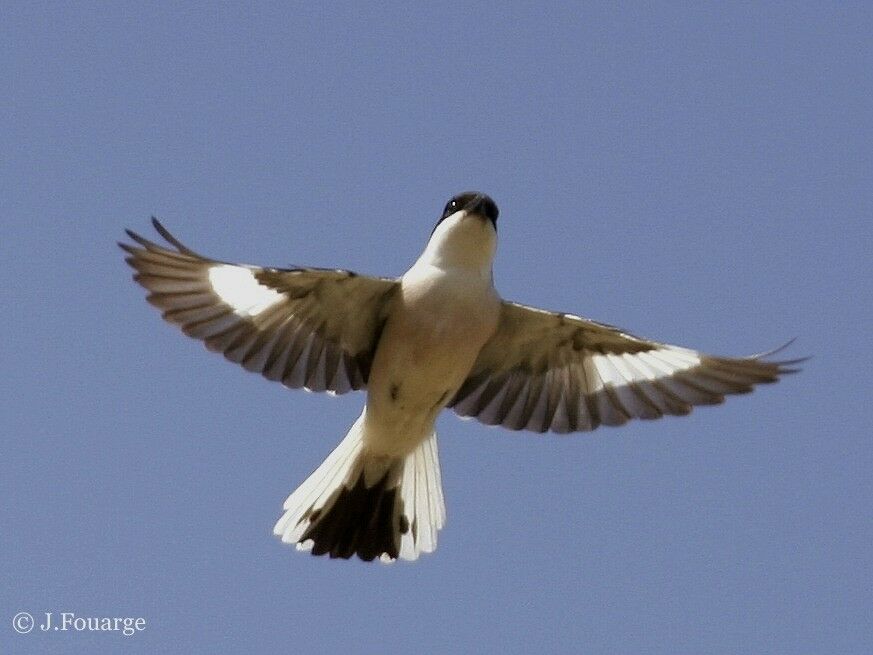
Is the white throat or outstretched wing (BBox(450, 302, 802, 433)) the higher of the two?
the white throat

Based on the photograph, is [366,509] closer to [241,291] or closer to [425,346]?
[425,346]

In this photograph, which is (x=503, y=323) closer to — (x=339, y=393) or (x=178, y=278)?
(x=339, y=393)

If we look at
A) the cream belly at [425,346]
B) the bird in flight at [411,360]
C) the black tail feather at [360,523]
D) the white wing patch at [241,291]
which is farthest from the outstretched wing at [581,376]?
the white wing patch at [241,291]

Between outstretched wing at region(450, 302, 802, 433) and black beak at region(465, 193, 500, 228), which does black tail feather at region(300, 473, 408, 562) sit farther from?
black beak at region(465, 193, 500, 228)

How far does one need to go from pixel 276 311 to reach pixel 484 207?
4.04 feet

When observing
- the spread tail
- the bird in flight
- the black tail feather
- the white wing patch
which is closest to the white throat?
the bird in flight

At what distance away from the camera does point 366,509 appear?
979cm

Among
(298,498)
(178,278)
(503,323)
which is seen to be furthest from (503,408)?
(178,278)

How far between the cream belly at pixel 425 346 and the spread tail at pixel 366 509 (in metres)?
0.38

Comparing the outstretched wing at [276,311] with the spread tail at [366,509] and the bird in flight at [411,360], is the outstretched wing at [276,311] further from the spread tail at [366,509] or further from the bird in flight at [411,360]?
the spread tail at [366,509]

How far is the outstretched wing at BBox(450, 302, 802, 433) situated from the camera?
9.34 metres

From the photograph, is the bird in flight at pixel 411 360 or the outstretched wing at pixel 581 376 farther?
the outstretched wing at pixel 581 376

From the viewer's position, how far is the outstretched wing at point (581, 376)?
9.34 m

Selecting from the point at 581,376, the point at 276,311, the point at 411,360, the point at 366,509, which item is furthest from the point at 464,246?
the point at 366,509
